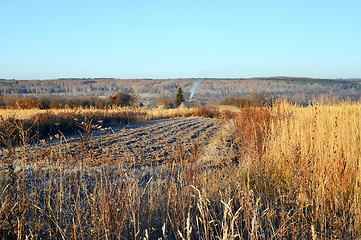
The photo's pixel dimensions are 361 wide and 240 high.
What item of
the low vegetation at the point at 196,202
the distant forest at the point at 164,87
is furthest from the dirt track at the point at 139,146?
the distant forest at the point at 164,87

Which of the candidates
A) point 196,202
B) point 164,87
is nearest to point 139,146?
point 196,202

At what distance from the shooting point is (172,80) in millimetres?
99562

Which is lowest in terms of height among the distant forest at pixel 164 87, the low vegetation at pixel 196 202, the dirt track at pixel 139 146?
the dirt track at pixel 139 146

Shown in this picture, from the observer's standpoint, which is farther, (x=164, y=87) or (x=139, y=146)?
(x=164, y=87)

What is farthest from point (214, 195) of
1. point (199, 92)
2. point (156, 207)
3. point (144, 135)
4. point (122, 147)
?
point (199, 92)

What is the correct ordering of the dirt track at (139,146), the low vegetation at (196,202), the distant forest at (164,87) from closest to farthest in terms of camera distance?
1. the low vegetation at (196,202)
2. the dirt track at (139,146)
3. the distant forest at (164,87)

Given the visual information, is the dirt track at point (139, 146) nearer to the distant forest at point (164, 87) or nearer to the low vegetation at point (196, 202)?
the low vegetation at point (196, 202)

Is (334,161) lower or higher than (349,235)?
higher

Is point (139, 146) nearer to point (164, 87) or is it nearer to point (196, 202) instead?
point (196, 202)

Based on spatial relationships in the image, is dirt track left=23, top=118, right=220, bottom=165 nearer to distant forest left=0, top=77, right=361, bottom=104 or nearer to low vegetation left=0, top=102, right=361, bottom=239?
low vegetation left=0, top=102, right=361, bottom=239

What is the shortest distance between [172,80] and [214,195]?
9747 centimetres

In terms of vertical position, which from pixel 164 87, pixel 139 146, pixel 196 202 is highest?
pixel 164 87

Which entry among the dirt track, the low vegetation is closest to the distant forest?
the dirt track

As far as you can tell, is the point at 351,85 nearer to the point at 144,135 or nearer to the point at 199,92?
the point at 199,92
